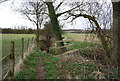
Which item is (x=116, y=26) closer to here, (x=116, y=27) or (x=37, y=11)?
(x=116, y=27)

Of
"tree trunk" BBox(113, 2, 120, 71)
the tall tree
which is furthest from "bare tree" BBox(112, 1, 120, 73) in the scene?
the tall tree

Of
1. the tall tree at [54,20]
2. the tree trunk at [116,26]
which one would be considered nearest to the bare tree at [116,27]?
the tree trunk at [116,26]

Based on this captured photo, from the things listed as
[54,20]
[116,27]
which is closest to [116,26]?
[116,27]

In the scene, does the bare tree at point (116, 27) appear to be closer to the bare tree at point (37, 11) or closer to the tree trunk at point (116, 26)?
the tree trunk at point (116, 26)

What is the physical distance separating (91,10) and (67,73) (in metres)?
3.71

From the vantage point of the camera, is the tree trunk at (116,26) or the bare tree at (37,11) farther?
the bare tree at (37,11)

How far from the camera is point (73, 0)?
12.4m

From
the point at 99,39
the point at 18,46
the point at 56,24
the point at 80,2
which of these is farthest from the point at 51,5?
the point at 99,39

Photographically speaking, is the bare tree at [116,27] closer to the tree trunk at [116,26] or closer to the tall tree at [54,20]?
the tree trunk at [116,26]

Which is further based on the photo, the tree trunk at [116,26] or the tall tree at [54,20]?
the tall tree at [54,20]

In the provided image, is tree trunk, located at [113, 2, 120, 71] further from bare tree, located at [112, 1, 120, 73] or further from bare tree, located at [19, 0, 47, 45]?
bare tree, located at [19, 0, 47, 45]

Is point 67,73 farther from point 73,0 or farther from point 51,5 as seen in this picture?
point 51,5

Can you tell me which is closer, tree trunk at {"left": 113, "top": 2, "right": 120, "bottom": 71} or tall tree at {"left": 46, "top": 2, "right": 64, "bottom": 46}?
tree trunk at {"left": 113, "top": 2, "right": 120, "bottom": 71}

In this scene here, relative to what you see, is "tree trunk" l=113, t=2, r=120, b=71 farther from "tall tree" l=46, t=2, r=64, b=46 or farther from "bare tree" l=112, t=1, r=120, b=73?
"tall tree" l=46, t=2, r=64, b=46
